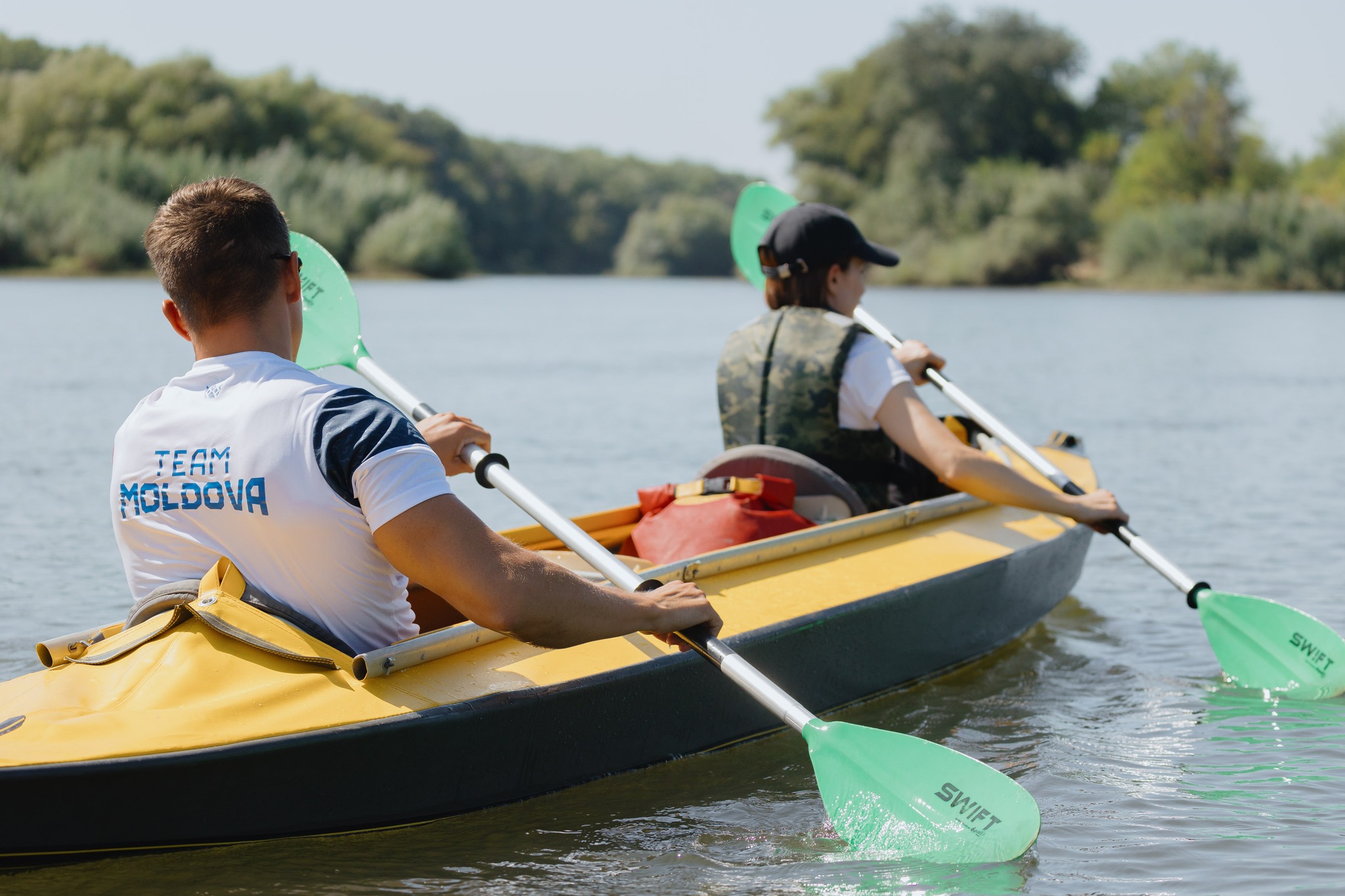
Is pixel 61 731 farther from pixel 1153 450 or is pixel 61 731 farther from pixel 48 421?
pixel 1153 450

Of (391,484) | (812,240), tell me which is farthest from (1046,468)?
(391,484)

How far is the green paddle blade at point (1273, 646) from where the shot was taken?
15.1ft

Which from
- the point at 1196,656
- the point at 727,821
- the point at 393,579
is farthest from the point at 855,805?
the point at 1196,656

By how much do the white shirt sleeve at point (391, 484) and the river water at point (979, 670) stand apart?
70 cm

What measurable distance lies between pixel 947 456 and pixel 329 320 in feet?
7.52

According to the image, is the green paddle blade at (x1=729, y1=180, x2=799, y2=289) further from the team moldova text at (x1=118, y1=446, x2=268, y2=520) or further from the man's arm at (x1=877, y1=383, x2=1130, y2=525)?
the team moldova text at (x1=118, y1=446, x2=268, y2=520)

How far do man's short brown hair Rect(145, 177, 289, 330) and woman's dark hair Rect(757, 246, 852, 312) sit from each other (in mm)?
2256

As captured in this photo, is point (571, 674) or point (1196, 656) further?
point (1196, 656)

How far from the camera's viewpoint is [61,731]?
2426 mm

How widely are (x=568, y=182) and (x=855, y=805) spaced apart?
91.5 metres

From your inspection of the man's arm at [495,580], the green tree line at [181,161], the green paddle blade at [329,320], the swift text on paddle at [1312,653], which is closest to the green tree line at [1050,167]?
the green tree line at [181,161]

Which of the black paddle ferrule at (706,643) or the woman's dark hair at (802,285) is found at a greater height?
the woman's dark hair at (802,285)

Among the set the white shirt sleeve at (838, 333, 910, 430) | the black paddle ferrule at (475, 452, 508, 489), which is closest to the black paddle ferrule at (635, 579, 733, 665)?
the black paddle ferrule at (475, 452, 508, 489)

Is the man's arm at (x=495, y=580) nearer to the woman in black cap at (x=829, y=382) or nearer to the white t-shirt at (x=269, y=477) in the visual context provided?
the white t-shirt at (x=269, y=477)
